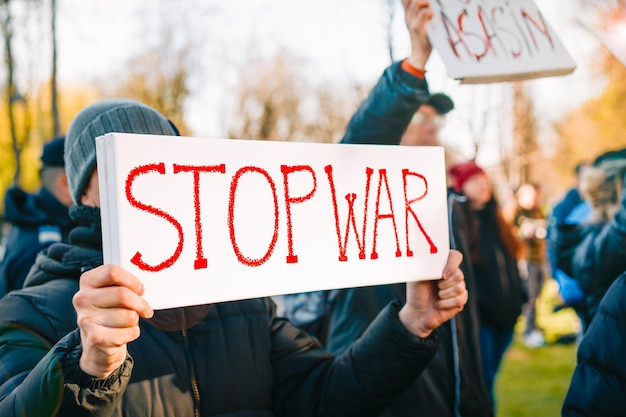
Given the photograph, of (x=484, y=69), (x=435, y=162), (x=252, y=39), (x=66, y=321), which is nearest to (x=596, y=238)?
(x=484, y=69)

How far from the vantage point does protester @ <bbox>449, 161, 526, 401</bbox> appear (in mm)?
4457

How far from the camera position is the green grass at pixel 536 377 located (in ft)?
17.2

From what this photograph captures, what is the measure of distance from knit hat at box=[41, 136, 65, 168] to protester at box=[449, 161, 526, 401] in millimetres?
2525

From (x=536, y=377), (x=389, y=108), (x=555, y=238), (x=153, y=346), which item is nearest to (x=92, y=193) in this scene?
(x=153, y=346)

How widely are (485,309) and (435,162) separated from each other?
9.72ft

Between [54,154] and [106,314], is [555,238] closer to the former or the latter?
[54,154]

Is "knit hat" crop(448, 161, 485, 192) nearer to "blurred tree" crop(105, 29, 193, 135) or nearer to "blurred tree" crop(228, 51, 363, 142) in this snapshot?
"blurred tree" crop(105, 29, 193, 135)

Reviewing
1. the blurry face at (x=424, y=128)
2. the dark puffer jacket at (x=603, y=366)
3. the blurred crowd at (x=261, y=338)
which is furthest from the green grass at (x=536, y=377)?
the dark puffer jacket at (x=603, y=366)

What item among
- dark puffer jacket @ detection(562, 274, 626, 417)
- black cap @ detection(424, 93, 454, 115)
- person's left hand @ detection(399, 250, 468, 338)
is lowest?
dark puffer jacket @ detection(562, 274, 626, 417)

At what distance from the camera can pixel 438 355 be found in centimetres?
246

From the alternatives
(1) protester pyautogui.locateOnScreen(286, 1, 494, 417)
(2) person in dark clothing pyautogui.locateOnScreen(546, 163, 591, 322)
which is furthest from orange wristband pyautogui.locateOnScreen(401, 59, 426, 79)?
(2) person in dark clothing pyautogui.locateOnScreen(546, 163, 591, 322)

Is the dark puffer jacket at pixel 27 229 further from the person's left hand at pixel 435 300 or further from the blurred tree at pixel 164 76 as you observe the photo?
the blurred tree at pixel 164 76

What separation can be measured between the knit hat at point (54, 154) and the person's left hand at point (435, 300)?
2.66m

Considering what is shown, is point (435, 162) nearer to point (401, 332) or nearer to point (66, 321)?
point (401, 332)
